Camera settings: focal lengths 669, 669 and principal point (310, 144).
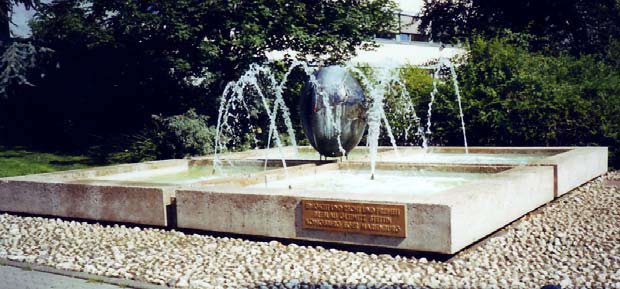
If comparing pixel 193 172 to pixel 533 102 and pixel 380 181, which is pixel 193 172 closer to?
pixel 380 181

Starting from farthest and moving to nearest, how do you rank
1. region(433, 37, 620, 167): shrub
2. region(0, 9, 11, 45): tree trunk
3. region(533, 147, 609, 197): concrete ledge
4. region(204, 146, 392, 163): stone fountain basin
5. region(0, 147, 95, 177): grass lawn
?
region(0, 9, 11, 45): tree trunk
region(0, 147, 95, 177): grass lawn
region(433, 37, 620, 167): shrub
region(204, 146, 392, 163): stone fountain basin
region(533, 147, 609, 197): concrete ledge

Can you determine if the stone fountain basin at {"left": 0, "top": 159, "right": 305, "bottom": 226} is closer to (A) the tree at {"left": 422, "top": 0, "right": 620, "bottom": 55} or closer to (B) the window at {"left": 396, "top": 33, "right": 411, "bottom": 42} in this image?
(A) the tree at {"left": 422, "top": 0, "right": 620, "bottom": 55}

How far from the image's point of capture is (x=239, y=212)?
712cm

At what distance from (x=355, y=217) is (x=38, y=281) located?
9.47 feet

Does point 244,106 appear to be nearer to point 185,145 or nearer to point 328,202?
point 185,145

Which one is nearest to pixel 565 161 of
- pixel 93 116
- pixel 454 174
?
pixel 454 174

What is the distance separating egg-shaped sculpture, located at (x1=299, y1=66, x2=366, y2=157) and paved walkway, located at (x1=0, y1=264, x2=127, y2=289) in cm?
510

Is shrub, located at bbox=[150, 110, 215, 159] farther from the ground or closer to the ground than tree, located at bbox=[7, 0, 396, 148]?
closer to the ground

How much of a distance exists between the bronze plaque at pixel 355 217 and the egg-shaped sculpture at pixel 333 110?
369 centimetres

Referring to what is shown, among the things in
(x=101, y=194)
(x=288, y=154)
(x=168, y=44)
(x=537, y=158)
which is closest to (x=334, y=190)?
(x=101, y=194)

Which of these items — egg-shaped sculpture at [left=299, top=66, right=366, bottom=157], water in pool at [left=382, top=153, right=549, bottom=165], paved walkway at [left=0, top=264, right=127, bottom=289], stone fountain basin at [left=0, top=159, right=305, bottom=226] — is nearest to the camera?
paved walkway at [left=0, top=264, right=127, bottom=289]

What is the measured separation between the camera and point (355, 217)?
20.8 feet

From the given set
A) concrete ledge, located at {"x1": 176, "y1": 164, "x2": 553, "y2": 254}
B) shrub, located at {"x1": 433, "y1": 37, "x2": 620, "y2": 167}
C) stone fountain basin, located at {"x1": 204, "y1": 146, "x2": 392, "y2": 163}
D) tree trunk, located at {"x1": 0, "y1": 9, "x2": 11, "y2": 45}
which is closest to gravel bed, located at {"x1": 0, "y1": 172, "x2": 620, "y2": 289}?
concrete ledge, located at {"x1": 176, "y1": 164, "x2": 553, "y2": 254}

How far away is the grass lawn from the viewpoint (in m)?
13.7
